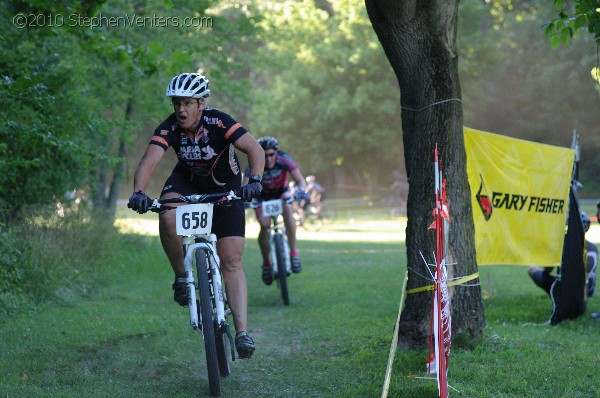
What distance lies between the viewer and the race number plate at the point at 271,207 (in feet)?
38.8

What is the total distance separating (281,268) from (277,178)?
147 cm

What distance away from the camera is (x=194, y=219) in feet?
21.3

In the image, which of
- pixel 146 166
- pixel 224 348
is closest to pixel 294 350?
pixel 224 348

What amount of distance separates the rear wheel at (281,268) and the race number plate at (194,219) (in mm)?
4943

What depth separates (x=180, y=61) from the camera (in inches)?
424

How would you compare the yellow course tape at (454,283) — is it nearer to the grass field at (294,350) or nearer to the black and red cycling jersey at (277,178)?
the grass field at (294,350)

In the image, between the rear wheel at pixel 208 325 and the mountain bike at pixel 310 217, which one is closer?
the rear wheel at pixel 208 325

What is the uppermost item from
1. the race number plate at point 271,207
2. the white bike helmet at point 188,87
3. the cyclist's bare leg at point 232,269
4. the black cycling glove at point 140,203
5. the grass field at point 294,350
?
the white bike helmet at point 188,87

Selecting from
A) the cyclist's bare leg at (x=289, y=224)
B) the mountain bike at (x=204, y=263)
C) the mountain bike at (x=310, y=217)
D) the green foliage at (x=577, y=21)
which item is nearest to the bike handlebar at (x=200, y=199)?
the mountain bike at (x=204, y=263)

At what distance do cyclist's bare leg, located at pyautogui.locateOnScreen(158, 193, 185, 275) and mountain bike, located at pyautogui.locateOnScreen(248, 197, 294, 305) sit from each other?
442 cm

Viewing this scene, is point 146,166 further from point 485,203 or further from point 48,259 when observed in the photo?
point 48,259

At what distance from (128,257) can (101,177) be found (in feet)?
19.1

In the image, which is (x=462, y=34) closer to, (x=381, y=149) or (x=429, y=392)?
(x=381, y=149)

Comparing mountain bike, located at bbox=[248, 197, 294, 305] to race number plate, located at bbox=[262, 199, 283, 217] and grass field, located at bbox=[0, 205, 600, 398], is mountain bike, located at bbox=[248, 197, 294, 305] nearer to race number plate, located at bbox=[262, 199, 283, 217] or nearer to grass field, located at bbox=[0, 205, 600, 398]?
race number plate, located at bbox=[262, 199, 283, 217]
